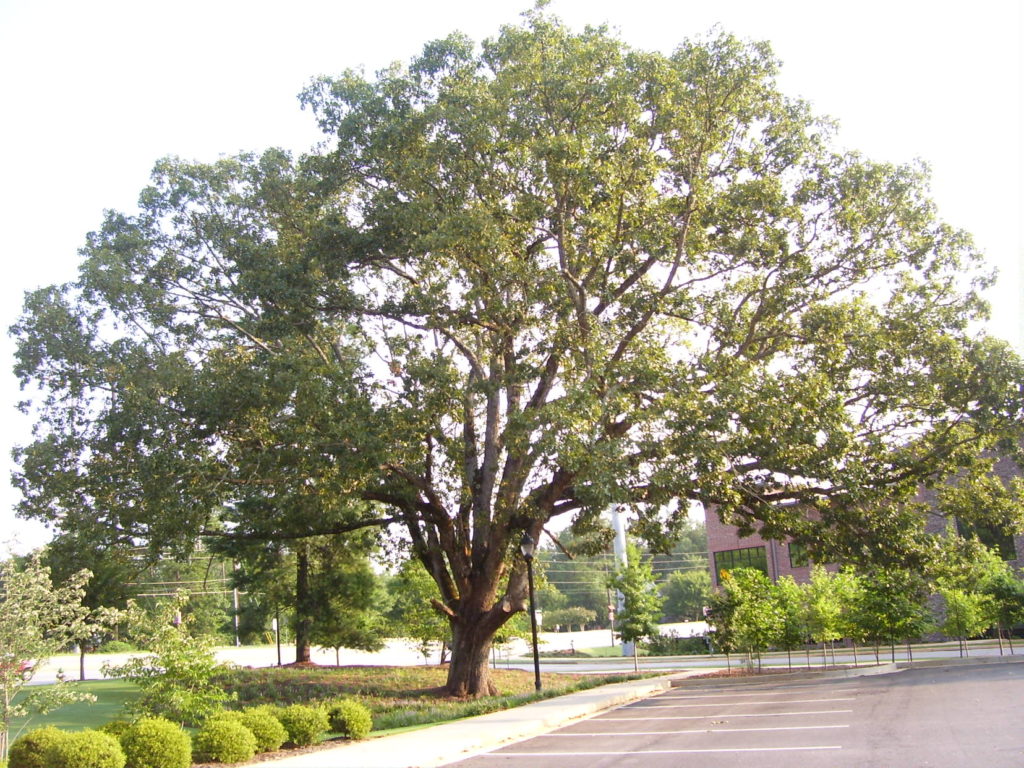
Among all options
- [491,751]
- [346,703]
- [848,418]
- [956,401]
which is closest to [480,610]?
[346,703]

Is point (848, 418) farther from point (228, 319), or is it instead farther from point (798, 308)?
point (228, 319)

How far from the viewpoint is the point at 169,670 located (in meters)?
11.9

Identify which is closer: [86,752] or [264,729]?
[86,752]

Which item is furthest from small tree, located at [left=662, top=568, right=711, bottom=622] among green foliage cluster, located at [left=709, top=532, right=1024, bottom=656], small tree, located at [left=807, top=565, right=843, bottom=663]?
small tree, located at [left=807, top=565, right=843, bottom=663]

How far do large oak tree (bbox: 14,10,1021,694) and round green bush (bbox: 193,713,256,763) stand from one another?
6.47 metres

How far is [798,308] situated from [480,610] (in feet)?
36.5

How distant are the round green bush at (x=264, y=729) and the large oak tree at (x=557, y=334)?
585 centimetres

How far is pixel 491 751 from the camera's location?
1228cm

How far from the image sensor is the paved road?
33.5ft

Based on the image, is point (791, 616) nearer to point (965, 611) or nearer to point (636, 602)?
point (636, 602)

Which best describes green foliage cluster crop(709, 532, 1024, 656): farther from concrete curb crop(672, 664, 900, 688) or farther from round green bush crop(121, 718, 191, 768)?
round green bush crop(121, 718, 191, 768)

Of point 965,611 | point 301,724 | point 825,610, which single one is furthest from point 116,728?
point 965,611

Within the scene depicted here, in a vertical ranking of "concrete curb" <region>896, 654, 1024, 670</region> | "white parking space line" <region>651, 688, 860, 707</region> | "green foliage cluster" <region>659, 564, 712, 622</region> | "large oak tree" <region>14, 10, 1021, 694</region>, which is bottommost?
"green foliage cluster" <region>659, 564, 712, 622</region>

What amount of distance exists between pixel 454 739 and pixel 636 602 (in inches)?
709
